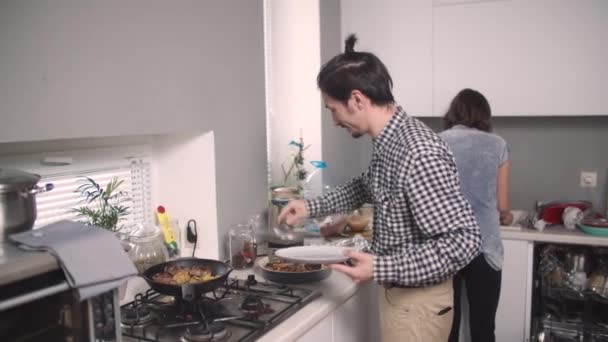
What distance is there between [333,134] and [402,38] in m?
0.67

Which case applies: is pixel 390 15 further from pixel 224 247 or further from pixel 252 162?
pixel 224 247

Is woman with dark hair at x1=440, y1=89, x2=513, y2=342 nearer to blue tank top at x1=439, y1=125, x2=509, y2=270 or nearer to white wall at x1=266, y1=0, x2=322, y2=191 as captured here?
blue tank top at x1=439, y1=125, x2=509, y2=270

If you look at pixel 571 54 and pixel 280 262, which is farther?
pixel 571 54

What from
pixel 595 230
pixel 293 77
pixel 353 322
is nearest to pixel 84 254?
pixel 353 322

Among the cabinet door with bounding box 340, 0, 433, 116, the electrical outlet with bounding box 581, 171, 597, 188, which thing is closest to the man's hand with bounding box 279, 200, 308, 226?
the cabinet door with bounding box 340, 0, 433, 116

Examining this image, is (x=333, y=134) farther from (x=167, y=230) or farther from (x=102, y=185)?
(x=102, y=185)

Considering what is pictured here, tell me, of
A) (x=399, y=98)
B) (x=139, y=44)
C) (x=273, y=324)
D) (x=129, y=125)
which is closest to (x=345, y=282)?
(x=273, y=324)

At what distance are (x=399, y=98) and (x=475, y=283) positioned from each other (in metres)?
1.18

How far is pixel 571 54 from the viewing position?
9.05 ft

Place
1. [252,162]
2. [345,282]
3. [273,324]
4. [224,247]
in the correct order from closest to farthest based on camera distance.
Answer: [273,324] < [345,282] < [224,247] < [252,162]

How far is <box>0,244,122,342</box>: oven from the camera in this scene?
888 mm

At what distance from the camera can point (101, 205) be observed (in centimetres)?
178

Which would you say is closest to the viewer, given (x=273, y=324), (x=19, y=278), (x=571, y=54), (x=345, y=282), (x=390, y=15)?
(x=19, y=278)

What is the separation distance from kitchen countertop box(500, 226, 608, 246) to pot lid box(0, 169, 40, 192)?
2.26 m
